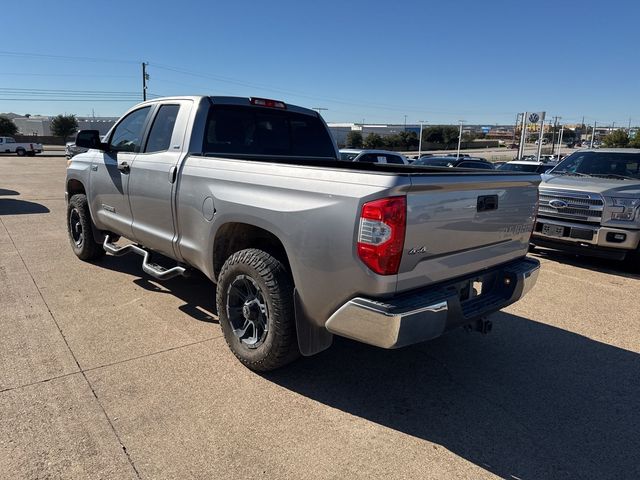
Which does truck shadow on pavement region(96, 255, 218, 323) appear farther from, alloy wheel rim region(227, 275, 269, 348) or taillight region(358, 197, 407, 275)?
taillight region(358, 197, 407, 275)

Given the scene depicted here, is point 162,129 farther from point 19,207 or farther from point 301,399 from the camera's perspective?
point 19,207

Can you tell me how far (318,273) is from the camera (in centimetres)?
288

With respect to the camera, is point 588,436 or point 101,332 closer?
point 588,436

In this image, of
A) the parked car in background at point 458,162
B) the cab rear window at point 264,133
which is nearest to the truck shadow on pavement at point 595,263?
the cab rear window at point 264,133

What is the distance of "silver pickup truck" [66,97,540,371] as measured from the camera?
267 centimetres

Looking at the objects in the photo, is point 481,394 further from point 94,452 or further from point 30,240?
point 30,240

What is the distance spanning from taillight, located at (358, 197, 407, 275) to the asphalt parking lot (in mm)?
1102

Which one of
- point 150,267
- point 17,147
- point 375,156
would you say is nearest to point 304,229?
point 150,267

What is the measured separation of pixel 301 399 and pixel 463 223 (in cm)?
162

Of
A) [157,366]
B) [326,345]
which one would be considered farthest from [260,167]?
[157,366]

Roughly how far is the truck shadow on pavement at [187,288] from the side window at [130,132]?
5.02ft

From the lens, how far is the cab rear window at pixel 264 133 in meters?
4.32

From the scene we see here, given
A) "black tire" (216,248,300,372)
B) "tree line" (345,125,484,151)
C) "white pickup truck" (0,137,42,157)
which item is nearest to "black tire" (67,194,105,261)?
"black tire" (216,248,300,372)

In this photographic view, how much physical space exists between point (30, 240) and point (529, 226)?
747 centimetres
